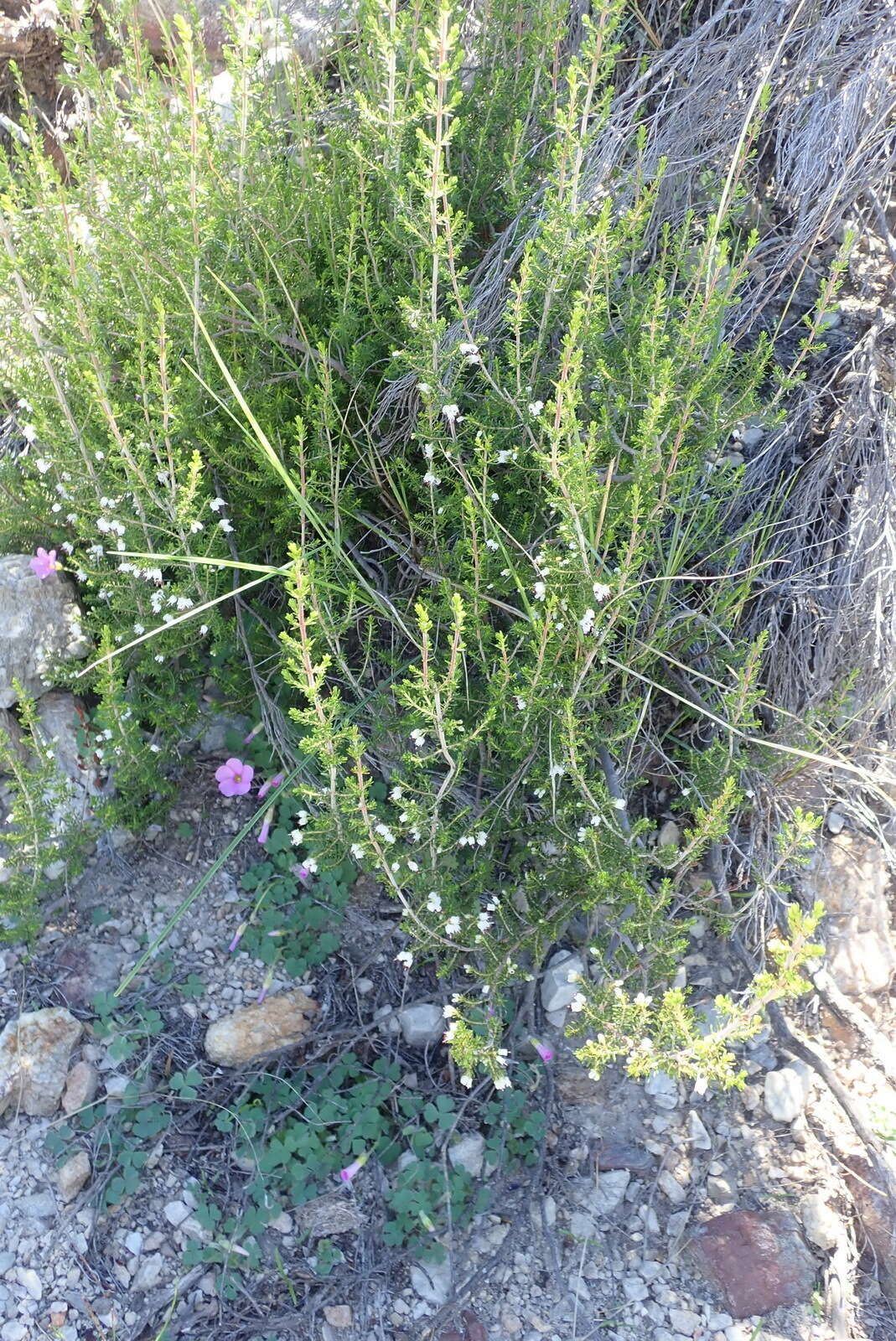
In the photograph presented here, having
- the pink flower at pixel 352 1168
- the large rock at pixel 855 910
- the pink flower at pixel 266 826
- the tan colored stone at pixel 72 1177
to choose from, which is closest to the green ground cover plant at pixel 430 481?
the pink flower at pixel 266 826

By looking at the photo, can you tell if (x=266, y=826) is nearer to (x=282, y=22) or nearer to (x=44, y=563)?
(x=44, y=563)

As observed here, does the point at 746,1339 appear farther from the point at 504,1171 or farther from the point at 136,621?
the point at 136,621

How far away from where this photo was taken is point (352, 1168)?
2490 millimetres

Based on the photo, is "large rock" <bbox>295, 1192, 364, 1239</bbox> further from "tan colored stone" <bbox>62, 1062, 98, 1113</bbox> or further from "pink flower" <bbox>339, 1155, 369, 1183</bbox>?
"tan colored stone" <bbox>62, 1062, 98, 1113</bbox>

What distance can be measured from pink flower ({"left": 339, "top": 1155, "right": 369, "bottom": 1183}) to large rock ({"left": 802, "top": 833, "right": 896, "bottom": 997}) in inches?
52.1

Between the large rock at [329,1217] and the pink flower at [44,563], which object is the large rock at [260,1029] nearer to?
the large rock at [329,1217]

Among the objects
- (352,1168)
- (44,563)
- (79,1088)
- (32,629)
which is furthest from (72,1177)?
(44,563)

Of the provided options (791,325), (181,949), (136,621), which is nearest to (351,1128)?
(181,949)

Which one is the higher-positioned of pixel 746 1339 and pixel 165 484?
pixel 165 484

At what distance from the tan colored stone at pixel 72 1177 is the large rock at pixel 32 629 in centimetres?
117

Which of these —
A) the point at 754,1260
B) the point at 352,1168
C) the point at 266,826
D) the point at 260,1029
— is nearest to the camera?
the point at 754,1260

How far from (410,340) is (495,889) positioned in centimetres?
134

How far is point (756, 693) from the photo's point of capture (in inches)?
90.4

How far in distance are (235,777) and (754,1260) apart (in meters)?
1.72
